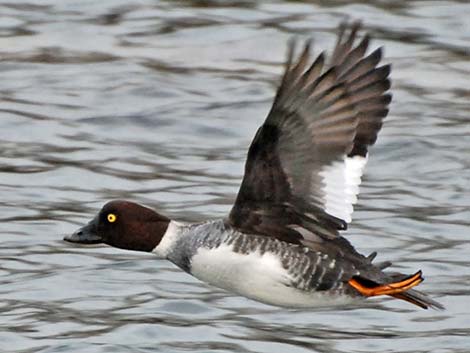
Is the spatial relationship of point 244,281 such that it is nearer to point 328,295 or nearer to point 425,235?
point 328,295

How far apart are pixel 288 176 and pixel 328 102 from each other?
37cm

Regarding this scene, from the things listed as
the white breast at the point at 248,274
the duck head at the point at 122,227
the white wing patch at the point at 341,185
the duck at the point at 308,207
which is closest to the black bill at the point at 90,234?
the duck head at the point at 122,227

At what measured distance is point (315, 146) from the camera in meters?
7.52

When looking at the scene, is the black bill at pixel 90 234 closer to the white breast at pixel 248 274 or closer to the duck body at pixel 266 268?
the duck body at pixel 266 268

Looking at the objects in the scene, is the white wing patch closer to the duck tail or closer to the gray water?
the duck tail

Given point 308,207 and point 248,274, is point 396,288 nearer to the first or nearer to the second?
point 308,207

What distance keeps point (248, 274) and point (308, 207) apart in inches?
15.3

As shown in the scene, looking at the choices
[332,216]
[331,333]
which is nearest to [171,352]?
[331,333]

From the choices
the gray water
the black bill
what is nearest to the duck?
the black bill

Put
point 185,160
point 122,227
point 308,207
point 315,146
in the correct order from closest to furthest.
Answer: point 315,146
point 308,207
point 122,227
point 185,160

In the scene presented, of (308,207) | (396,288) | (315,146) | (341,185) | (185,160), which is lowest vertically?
(185,160)

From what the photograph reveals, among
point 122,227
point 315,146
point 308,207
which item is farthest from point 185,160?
point 315,146

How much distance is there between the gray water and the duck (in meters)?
0.99

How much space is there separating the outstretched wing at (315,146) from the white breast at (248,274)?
142 millimetres
